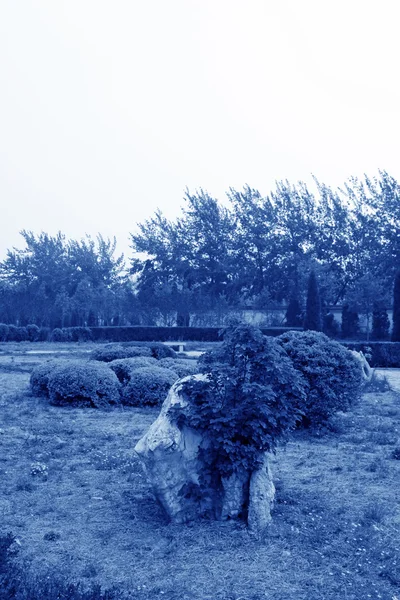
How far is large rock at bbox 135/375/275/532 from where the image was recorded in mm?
4781

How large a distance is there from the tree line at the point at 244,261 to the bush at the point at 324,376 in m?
30.0

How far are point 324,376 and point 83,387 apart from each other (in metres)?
4.47

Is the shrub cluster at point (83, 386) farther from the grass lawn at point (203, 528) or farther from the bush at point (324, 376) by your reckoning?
the bush at point (324, 376)

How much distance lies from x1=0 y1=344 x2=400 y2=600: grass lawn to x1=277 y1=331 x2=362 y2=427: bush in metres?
0.64

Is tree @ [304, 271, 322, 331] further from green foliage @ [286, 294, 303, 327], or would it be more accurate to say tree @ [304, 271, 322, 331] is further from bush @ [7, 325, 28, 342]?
bush @ [7, 325, 28, 342]

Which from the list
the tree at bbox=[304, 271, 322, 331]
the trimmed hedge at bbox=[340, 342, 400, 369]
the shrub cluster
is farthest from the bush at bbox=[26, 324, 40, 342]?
the shrub cluster

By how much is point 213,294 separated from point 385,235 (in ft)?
44.0

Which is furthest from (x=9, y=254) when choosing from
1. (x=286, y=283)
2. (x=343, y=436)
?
(x=343, y=436)

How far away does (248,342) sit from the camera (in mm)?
5207

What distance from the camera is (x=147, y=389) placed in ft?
35.8

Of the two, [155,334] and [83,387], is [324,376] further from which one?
[155,334]

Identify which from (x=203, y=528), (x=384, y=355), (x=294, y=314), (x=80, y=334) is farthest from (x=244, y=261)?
(x=203, y=528)

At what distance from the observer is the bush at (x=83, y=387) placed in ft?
34.9

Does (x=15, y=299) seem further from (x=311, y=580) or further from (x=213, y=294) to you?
(x=311, y=580)
